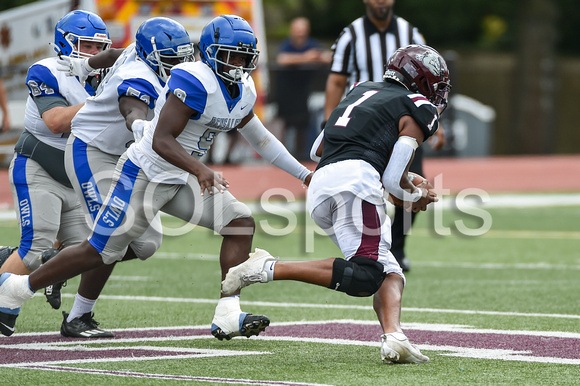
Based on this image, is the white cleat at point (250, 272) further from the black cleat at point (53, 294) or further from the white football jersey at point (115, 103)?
the black cleat at point (53, 294)

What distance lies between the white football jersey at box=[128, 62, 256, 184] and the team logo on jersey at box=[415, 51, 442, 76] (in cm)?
88

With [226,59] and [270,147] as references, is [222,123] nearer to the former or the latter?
[226,59]

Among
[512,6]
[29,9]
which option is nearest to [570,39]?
[512,6]

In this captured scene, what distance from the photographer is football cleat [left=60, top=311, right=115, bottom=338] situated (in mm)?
5602

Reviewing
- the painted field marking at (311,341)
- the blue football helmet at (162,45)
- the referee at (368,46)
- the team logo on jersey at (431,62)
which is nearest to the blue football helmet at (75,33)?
the blue football helmet at (162,45)

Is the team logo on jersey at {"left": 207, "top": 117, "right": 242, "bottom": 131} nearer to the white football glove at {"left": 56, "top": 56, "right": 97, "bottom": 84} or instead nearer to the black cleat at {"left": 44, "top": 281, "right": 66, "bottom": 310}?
the white football glove at {"left": 56, "top": 56, "right": 97, "bottom": 84}

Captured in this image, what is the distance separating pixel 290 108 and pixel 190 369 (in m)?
11.6

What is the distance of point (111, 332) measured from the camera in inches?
224

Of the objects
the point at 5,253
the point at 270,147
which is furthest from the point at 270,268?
the point at 5,253

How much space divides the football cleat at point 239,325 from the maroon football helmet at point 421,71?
1334 mm

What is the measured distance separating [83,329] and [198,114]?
4.58ft

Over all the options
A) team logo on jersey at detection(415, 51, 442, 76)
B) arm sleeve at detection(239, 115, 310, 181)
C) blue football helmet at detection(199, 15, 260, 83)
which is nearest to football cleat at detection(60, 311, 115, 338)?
arm sleeve at detection(239, 115, 310, 181)

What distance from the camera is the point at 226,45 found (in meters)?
5.08

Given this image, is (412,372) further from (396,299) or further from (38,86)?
(38,86)
